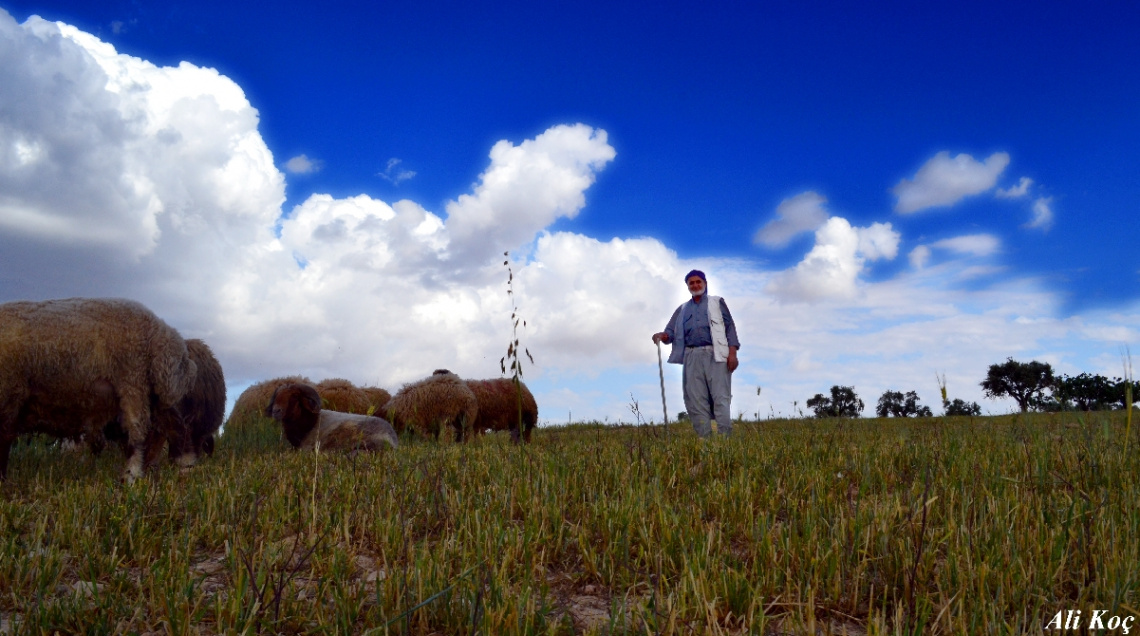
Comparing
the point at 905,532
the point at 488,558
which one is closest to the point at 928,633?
the point at 905,532

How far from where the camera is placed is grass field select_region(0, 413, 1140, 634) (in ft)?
8.57

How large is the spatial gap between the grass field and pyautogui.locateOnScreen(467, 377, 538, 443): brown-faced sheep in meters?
7.33

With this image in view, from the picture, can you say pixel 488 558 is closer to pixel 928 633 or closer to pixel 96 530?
pixel 928 633

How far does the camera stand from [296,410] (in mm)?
9633

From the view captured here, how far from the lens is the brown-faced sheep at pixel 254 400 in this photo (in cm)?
1313

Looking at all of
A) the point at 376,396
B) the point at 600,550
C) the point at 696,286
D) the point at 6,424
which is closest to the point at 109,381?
the point at 6,424

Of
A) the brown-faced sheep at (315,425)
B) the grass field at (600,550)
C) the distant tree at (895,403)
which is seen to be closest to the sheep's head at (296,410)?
the brown-faced sheep at (315,425)

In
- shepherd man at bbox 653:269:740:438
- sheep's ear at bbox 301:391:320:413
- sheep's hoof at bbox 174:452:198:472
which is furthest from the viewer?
shepherd man at bbox 653:269:740:438

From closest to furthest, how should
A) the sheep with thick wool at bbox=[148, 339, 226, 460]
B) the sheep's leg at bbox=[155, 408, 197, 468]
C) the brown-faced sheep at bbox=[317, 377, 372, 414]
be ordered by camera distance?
1. the sheep's leg at bbox=[155, 408, 197, 468]
2. the sheep with thick wool at bbox=[148, 339, 226, 460]
3. the brown-faced sheep at bbox=[317, 377, 372, 414]

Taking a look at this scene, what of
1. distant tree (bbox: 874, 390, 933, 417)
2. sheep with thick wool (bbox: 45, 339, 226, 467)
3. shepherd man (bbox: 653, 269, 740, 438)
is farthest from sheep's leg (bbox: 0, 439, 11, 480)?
distant tree (bbox: 874, 390, 933, 417)

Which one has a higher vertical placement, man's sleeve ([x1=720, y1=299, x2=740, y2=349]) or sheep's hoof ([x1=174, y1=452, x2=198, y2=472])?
man's sleeve ([x1=720, y1=299, x2=740, y2=349])

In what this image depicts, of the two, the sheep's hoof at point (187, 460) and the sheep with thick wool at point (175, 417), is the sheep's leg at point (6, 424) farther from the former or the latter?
the sheep's hoof at point (187, 460)

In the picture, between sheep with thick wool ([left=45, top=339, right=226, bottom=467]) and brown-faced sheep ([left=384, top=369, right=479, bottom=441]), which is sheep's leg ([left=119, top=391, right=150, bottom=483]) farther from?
brown-faced sheep ([left=384, top=369, right=479, bottom=441])

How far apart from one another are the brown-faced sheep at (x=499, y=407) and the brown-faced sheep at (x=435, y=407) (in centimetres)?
35
